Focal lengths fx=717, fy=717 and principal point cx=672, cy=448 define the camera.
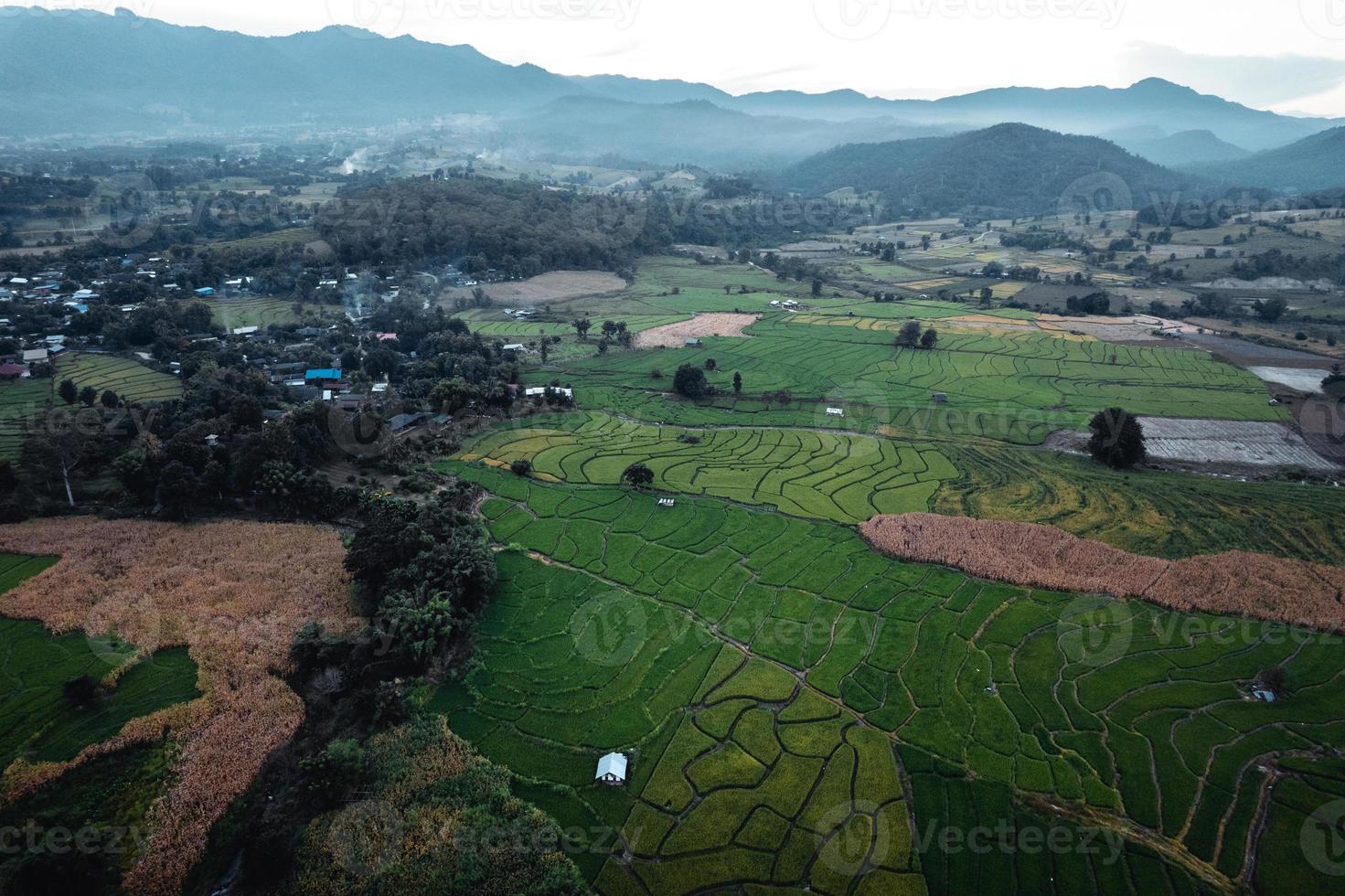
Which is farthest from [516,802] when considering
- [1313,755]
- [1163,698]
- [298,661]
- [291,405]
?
[291,405]

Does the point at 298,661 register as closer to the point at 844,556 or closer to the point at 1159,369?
the point at 844,556

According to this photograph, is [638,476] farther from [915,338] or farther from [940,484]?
[915,338]

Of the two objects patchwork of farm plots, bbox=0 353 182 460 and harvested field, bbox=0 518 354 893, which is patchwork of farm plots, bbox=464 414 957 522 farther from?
patchwork of farm plots, bbox=0 353 182 460

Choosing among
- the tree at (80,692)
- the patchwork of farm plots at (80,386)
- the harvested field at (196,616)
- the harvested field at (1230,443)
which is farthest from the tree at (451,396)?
the harvested field at (1230,443)

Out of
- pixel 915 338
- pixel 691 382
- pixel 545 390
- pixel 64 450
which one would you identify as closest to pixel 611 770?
pixel 64 450

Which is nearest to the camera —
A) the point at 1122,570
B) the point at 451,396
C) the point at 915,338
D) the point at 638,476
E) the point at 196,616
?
the point at 196,616

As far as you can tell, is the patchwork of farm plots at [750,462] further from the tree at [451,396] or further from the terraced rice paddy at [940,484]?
the tree at [451,396]
